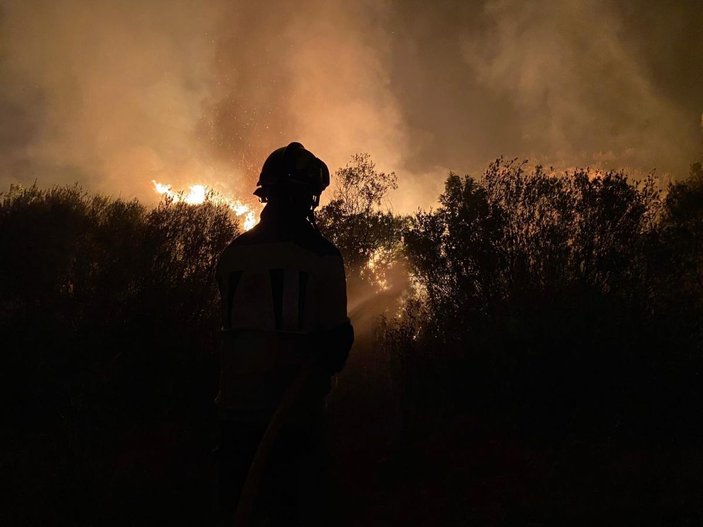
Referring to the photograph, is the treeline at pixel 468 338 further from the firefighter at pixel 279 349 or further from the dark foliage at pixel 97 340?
the firefighter at pixel 279 349

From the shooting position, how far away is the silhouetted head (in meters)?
2.48

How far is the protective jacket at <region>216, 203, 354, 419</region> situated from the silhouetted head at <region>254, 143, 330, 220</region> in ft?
0.97

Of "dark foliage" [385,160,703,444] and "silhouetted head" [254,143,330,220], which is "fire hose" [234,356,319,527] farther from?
"dark foliage" [385,160,703,444]

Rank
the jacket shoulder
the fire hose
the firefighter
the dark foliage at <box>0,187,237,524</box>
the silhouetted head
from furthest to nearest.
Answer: the dark foliage at <box>0,187,237,524</box>
the silhouetted head
the jacket shoulder
the firefighter
the fire hose

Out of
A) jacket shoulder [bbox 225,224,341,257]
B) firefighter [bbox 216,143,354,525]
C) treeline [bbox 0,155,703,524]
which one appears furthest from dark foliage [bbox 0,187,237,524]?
jacket shoulder [bbox 225,224,341,257]

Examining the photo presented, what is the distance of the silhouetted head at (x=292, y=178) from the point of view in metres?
2.48

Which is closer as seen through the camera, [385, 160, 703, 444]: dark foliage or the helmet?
the helmet

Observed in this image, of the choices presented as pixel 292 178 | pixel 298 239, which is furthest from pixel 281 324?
pixel 292 178

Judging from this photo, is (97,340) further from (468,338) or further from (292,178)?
(292,178)

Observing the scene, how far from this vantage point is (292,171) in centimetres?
249

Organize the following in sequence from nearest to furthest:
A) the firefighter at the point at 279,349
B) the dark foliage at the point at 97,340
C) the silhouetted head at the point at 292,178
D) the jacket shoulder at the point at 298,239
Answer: the firefighter at the point at 279,349 → the jacket shoulder at the point at 298,239 → the silhouetted head at the point at 292,178 → the dark foliage at the point at 97,340

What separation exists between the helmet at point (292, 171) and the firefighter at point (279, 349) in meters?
0.32

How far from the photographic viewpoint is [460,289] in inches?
376

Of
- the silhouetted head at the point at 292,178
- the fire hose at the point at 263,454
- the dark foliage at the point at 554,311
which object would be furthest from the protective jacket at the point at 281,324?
the dark foliage at the point at 554,311
